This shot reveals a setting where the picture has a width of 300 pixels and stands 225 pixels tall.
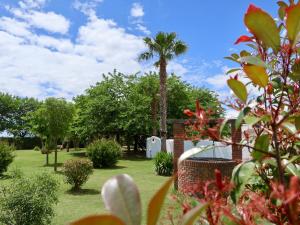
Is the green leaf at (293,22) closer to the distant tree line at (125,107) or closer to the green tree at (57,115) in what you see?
the green tree at (57,115)

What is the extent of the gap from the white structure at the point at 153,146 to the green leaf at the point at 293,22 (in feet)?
78.5

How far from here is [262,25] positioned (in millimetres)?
788

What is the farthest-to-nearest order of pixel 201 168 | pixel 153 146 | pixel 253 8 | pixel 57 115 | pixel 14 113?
pixel 14 113 → pixel 153 146 → pixel 57 115 → pixel 201 168 → pixel 253 8

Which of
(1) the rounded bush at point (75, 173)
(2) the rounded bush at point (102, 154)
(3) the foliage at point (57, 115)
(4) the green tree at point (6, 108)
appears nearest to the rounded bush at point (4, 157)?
(3) the foliage at point (57, 115)

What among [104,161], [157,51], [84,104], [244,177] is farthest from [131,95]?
[244,177]

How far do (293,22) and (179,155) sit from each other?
10417 mm

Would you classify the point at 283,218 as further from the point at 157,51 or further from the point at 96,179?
the point at 157,51

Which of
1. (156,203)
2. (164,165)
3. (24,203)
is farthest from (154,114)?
(156,203)

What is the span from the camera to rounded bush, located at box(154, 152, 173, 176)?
15586 millimetres

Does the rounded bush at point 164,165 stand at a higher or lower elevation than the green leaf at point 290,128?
lower

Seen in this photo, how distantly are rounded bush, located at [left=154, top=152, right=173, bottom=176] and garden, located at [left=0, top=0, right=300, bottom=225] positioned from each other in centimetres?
4

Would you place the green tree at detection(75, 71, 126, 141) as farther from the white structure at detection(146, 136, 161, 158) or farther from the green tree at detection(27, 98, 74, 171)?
the green tree at detection(27, 98, 74, 171)

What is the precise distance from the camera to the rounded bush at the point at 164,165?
1559 centimetres

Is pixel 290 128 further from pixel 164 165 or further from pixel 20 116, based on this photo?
pixel 20 116
